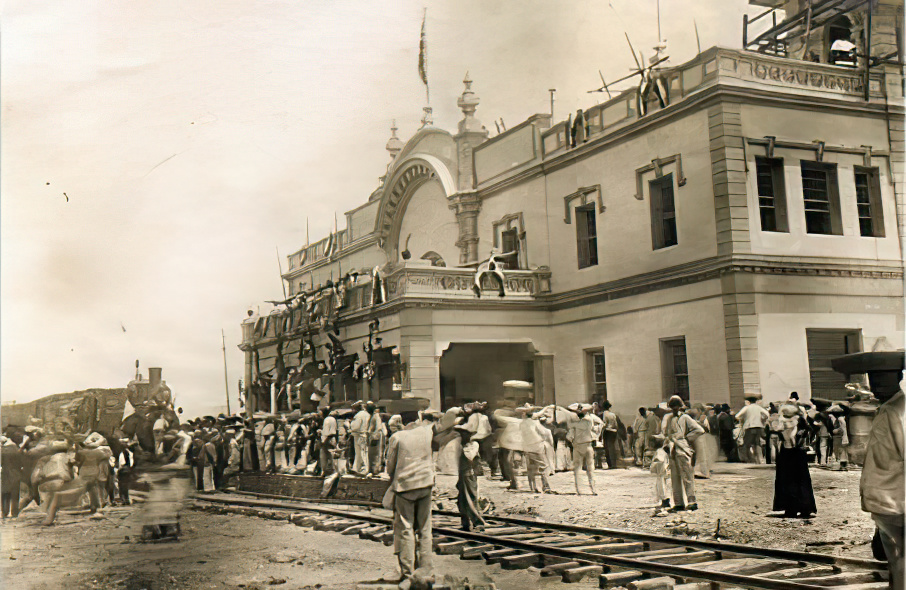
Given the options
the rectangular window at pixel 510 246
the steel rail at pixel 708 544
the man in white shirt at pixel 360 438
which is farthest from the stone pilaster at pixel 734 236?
the man in white shirt at pixel 360 438

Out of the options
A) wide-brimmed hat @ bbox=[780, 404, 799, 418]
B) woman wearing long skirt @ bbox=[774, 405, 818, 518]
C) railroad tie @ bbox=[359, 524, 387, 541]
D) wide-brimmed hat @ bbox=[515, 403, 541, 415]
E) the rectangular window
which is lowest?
railroad tie @ bbox=[359, 524, 387, 541]

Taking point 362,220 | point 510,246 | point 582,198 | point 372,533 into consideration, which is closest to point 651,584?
point 372,533

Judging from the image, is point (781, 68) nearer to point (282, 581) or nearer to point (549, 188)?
point (549, 188)

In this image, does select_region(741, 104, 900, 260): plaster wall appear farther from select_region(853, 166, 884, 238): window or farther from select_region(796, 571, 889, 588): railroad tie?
select_region(796, 571, 889, 588): railroad tie

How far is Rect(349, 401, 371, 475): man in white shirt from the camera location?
733cm

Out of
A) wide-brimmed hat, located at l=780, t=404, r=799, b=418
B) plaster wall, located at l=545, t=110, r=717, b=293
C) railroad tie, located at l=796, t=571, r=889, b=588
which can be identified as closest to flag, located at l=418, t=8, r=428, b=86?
plaster wall, located at l=545, t=110, r=717, b=293

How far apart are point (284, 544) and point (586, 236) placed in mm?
3879

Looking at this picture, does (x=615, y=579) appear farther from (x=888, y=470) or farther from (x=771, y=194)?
(x=771, y=194)

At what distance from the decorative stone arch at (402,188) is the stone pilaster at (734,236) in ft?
8.36

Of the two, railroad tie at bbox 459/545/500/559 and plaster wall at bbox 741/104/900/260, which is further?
plaster wall at bbox 741/104/900/260

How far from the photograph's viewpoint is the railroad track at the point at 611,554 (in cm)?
572

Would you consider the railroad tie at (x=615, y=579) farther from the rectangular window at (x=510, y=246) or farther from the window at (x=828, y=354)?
the rectangular window at (x=510, y=246)

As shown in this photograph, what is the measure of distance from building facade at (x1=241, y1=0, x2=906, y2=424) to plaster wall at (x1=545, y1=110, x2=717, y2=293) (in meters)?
0.02

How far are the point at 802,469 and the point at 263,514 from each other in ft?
14.5
